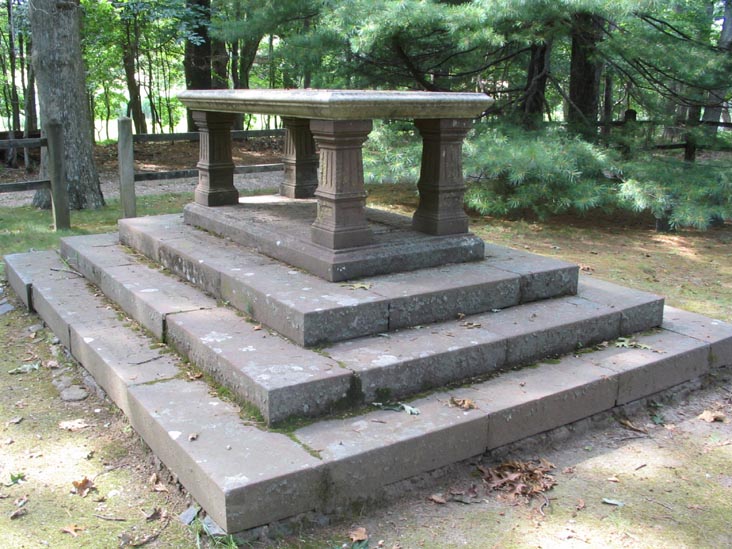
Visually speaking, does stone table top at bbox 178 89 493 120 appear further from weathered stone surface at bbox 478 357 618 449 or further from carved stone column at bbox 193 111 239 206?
weathered stone surface at bbox 478 357 618 449

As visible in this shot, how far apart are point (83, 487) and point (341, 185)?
7.02 feet

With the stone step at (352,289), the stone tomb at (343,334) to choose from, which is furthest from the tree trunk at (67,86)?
the stone step at (352,289)

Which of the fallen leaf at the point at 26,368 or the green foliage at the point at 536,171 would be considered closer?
the fallen leaf at the point at 26,368

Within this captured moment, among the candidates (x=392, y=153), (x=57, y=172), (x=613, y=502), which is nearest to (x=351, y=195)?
(x=613, y=502)

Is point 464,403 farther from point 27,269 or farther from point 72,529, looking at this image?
point 27,269

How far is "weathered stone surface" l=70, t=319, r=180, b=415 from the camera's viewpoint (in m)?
3.54

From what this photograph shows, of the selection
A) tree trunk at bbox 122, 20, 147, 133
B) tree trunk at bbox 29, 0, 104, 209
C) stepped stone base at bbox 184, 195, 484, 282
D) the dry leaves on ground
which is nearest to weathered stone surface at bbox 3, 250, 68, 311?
stepped stone base at bbox 184, 195, 484, 282

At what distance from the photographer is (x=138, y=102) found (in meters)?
16.4

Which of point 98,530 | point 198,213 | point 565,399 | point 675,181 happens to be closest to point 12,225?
point 198,213

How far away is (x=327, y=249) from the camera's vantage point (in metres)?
4.25

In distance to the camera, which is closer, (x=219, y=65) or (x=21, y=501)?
(x=21, y=501)

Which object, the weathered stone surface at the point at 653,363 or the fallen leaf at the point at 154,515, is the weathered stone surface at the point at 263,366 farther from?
the weathered stone surface at the point at 653,363

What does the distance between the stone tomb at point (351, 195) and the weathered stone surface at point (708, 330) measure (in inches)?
54.9

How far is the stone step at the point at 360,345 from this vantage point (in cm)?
318
